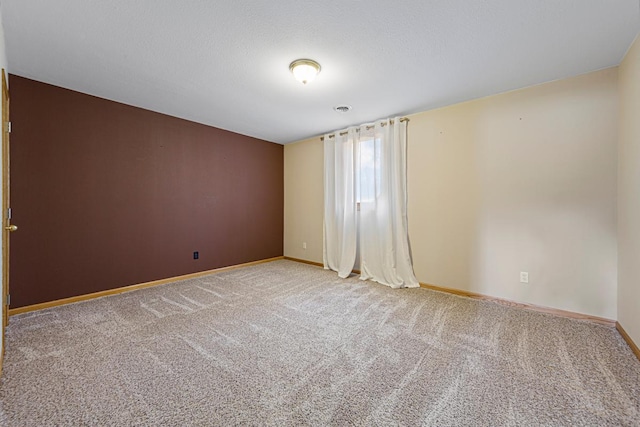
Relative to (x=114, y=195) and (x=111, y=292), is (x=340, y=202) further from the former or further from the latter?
(x=111, y=292)

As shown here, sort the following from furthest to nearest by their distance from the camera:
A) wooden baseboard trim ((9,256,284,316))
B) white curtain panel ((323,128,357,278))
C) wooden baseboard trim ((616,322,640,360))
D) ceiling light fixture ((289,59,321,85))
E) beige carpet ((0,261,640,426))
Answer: white curtain panel ((323,128,357,278)), wooden baseboard trim ((9,256,284,316)), ceiling light fixture ((289,59,321,85)), wooden baseboard trim ((616,322,640,360)), beige carpet ((0,261,640,426))

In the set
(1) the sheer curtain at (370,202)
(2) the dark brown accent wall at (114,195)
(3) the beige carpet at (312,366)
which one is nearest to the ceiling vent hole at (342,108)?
(1) the sheer curtain at (370,202)

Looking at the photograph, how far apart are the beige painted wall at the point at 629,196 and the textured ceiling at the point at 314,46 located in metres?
0.28

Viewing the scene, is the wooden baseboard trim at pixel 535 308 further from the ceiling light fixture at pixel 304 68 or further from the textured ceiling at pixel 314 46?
the ceiling light fixture at pixel 304 68

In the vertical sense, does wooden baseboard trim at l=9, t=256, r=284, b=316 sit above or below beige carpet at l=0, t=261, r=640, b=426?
above

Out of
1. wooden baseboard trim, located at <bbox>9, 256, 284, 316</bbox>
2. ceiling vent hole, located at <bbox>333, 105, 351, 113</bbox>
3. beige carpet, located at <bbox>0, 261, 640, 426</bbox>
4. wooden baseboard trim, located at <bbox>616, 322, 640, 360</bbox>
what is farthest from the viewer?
ceiling vent hole, located at <bbox>333, 105, 351, 113</bbox>

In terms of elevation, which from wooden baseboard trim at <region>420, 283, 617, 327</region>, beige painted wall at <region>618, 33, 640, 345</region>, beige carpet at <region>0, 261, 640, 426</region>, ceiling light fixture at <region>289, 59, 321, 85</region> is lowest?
beige carpet at <region>0, 261, 640, 426</region>

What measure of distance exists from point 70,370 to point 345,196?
11.2 feet

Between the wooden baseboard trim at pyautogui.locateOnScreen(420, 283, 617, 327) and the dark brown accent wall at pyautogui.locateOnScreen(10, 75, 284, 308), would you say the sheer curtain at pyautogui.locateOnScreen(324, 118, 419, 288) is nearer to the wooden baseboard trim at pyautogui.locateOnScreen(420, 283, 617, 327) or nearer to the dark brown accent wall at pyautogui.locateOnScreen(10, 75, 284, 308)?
the wooden baseboard trim at pyautogui.locateOnScreen(420, 283, 617, 327)

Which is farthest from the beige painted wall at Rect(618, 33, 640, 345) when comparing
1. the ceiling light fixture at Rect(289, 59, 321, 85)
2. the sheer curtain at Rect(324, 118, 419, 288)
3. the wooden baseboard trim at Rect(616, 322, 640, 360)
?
the ceiling light fixture at Rect(289, 59, 321, 85)

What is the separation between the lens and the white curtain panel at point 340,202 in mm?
4023

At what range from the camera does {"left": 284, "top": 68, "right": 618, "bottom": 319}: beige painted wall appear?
2.38m

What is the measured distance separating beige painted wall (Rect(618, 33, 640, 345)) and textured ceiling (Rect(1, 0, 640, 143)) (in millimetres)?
277

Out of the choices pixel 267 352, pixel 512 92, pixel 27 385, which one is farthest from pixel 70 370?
pixel 512 92
